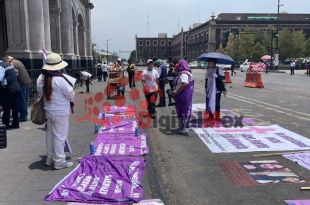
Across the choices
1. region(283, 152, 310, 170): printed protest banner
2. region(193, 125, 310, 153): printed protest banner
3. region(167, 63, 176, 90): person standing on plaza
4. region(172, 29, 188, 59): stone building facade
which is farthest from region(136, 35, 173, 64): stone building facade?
region(283, 152, 310, 170): printed protest banner

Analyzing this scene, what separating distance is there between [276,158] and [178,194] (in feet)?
8.41

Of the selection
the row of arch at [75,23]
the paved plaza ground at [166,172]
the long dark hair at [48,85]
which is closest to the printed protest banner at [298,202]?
the paved plaza ground at [166,172]

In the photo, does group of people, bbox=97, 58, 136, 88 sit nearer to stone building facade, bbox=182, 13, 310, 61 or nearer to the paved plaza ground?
the paved plaza ground

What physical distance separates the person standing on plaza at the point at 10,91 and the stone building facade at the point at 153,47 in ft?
511

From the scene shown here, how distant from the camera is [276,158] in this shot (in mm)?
7047

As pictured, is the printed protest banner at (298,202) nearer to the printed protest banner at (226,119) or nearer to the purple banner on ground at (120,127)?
the purple banner on ground at (120,127)

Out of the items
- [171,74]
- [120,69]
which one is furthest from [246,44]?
[171,74]

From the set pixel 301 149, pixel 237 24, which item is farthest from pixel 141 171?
pixel 237 24

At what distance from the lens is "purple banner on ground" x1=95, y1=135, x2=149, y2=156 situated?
7305 millimetres

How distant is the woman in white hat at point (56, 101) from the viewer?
6.29 metres

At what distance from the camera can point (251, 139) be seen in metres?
8.65

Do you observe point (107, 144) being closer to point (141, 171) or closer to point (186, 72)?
point (141, 171)

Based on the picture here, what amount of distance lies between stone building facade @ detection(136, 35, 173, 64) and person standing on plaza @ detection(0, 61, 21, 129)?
15584 centimetres

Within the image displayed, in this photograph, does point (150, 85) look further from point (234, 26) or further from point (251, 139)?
point (234, 26)
